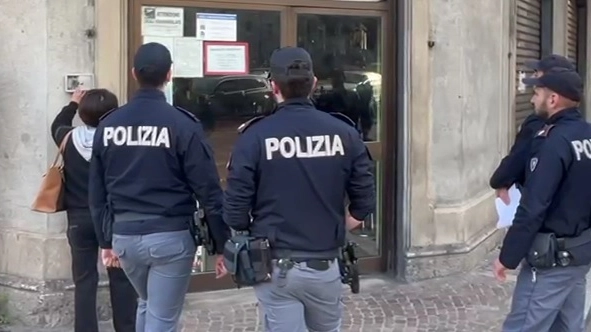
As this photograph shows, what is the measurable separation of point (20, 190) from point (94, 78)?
924 mm

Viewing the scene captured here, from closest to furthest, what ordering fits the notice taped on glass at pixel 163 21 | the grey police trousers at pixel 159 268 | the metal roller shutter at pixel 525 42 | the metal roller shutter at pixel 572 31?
1. the grey police trousers at pixel 159 268
2. the notice taped on glass at pixel 163 21
3. the metal roller shutter at pixel 525 42
4. the metal roller shutter at pixel 572 31

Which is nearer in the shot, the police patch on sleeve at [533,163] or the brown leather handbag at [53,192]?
the police patch on sleeve at [533,163]

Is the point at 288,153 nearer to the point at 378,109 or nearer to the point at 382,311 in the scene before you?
the point at 382,311

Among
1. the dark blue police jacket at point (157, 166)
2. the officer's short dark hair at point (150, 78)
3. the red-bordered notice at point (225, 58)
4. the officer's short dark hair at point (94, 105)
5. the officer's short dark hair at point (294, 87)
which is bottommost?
the dark blue police jacket at point (157, 166)

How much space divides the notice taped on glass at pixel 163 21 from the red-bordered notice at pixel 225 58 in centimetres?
25

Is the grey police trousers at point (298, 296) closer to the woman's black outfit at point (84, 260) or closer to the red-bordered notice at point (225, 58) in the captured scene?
the woman's black outfit at point (84, 260)

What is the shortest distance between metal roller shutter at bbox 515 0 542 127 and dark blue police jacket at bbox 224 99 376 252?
6.29 meters

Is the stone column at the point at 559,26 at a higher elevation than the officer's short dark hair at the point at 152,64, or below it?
higher

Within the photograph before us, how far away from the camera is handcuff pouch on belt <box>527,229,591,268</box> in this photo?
15.3 ft

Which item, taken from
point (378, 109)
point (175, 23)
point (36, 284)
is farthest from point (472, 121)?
point (36, 284)

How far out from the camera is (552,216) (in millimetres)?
4688

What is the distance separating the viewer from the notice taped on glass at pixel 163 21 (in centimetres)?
702

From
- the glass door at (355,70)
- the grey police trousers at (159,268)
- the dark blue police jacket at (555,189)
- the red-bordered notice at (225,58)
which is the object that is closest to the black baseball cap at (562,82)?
the dark blue police jacket at (555,189)

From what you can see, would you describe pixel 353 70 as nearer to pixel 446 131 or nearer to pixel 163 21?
pixel 446 131
